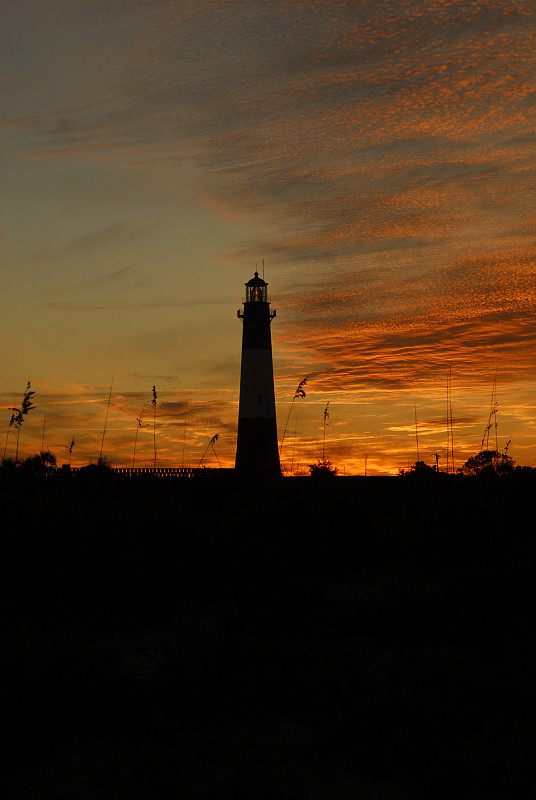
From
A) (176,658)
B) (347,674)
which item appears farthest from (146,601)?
(347,674)

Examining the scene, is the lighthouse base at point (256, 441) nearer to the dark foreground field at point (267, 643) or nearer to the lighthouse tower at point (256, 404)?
the lighthouse tower at point (256, 404)

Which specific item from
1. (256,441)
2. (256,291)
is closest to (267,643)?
(256,441)

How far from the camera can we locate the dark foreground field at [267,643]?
4957 mm

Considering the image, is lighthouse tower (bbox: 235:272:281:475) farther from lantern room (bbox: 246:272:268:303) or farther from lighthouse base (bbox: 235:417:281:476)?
lantern room (bbox: 246:272:268:303)

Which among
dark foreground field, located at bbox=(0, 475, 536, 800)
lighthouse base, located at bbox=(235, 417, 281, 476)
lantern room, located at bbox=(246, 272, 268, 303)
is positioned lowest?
dark foreground field, located at bbox=(0, 475, 536, 800)

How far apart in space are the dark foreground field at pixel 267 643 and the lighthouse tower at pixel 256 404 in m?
24.0

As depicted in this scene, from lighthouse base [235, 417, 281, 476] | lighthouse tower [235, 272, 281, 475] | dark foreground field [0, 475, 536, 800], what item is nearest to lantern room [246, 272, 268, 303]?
lighthouse tower [235, 272, 281, 475]

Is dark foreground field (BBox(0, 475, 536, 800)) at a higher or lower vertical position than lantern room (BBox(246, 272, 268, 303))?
lower

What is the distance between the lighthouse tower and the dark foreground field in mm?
23981

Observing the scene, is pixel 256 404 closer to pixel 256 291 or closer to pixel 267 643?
pixel 256 291

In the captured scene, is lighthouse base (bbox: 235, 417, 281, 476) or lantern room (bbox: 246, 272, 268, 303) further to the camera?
lantern room (bbox: 246, 272, 268, 303)

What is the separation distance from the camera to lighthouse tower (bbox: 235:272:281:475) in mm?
36031

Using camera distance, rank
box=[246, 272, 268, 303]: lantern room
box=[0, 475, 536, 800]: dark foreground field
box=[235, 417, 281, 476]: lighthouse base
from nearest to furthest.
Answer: box=[0, 475, 536, 800]: dark foreground field, box=[235, 417, 281, 476]: lighthouse base, box=[246, 272, 268, 303]: lantern room

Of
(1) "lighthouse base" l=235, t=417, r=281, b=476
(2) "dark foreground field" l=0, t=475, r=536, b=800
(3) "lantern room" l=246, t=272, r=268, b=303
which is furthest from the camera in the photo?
(3) "lantern room" l=246, t=272, r=268, b=303
